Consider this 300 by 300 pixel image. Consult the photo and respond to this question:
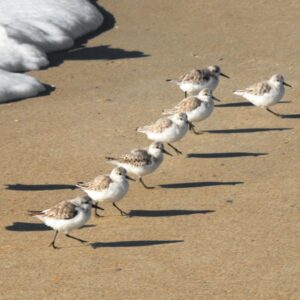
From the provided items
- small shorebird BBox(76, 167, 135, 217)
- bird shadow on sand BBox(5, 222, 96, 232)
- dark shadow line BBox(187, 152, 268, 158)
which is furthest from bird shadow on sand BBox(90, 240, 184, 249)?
dark shadow line BBox(187, 152, 268, 158)

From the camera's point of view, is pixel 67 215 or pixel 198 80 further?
pixel 198 80

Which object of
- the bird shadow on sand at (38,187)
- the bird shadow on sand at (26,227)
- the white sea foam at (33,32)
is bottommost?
the white sea foam at (33,32)

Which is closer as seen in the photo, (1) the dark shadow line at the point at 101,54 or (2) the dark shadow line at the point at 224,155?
(2) the dark shadow line at the point at 224,155

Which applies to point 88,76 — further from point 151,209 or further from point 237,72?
point 151,209

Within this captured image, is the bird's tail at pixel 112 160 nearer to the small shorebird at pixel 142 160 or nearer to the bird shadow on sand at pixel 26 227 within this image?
the small shorebird at pixel 142 160

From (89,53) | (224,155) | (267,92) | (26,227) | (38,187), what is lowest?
(89,53)

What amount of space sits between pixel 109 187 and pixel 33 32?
9359mm

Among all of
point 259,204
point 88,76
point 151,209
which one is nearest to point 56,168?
point 151,209

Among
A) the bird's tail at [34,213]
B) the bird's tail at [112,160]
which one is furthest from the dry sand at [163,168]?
the bird's tail at [112,160]

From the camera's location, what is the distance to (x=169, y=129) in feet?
59.2

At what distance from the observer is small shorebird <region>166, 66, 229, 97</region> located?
811 inches

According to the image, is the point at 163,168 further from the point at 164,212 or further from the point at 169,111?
the point at 164,212

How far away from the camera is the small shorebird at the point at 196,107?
62.2 feet

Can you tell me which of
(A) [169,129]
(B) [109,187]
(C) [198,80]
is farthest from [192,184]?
(C) [198,80]
